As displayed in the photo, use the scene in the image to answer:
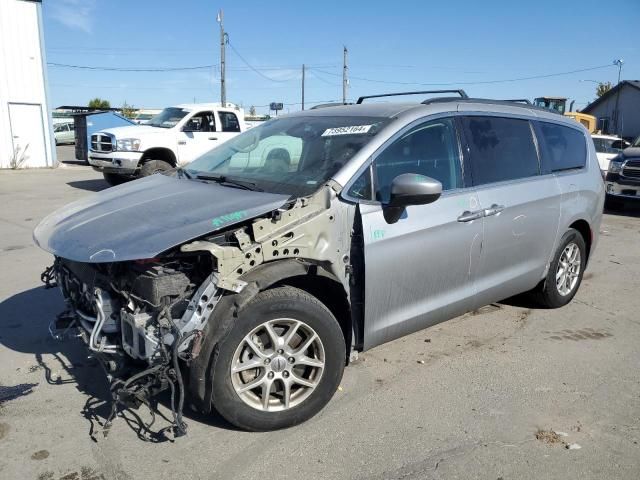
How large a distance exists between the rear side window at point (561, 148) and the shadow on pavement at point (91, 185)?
11608 millimetres

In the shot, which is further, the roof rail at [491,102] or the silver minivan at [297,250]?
the roof rail at [491,102]

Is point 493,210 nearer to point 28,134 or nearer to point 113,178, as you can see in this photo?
point 113,178

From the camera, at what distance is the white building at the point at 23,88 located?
711 inches

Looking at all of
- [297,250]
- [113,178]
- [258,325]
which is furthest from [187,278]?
[113,178]

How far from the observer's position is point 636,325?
4898mm

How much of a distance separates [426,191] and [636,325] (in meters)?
3.03

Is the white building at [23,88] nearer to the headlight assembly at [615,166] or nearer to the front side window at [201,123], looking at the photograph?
the front side window at [201,123]

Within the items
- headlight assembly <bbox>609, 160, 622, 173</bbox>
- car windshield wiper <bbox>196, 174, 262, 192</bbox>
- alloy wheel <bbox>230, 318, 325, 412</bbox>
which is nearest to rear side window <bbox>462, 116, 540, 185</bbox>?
car windshield wiper <bbox>196, 174, 262, 192</bbox>

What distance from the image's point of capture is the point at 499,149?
Result: 4219 mm

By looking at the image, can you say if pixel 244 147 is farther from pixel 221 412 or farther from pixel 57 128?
pixel 57 128

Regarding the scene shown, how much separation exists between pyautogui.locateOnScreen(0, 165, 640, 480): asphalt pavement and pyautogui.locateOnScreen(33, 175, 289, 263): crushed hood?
102cm

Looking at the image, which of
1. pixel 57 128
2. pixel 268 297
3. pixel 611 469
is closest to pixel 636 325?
pixel 611 469

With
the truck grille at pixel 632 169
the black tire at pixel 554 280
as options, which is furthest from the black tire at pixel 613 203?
the black tire at pixel 554 280

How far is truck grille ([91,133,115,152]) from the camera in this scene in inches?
485
